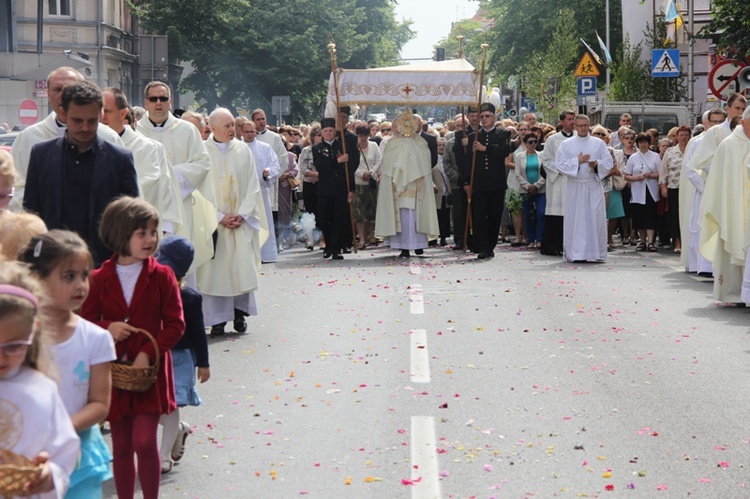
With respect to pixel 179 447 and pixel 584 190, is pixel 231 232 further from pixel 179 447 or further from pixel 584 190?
pixel 584 190

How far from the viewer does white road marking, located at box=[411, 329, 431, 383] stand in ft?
32.3

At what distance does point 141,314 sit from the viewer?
5.97 metres

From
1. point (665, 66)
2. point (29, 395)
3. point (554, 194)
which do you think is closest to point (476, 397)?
point (29, 395)

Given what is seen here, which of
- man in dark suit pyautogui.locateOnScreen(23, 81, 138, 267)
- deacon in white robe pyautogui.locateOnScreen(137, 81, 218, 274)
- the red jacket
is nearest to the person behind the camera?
the red jacket

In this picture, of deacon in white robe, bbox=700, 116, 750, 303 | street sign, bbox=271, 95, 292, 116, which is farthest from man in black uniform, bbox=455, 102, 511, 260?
street sign, bbox=271, 95, 292, 116

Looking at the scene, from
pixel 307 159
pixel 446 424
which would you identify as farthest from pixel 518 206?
pixel 446 424

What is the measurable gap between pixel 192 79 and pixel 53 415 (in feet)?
195

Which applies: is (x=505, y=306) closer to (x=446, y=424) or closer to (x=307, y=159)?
(x=446, y=424)

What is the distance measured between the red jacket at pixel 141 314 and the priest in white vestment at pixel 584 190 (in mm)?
14042

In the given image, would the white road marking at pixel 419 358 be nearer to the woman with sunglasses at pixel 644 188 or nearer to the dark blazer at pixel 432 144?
the dark blazer at pixel 432 144

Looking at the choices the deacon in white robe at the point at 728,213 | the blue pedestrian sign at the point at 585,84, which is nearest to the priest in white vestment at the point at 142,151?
the deacon in white robe at the point at 728,213

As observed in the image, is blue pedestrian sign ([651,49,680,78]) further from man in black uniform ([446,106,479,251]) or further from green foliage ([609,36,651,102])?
green foliage ([609,36,651,102])

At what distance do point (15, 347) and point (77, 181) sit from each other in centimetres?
340

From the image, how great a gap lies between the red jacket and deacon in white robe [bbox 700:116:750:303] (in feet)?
29.7
